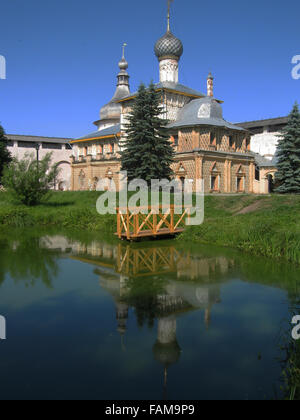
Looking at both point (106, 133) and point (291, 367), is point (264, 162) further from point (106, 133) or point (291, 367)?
point (291, 367)

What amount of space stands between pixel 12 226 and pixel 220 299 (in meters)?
16.8

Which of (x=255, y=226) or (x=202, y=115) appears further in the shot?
(x=202, y=115)

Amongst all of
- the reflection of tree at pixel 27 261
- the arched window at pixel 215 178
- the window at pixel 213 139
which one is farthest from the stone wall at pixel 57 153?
the reflection of tree at pixel 27 261

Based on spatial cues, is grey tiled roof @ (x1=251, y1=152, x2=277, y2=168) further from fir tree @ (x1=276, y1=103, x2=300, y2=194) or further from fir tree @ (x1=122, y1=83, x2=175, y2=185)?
fir tree @ (x1=122, y1=83, x2=175, y2=185)

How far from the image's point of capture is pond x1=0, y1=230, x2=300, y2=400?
4.81 meters

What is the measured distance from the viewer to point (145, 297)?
8.29m

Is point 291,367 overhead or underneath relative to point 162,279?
Result: underneath

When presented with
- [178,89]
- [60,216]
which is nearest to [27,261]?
[60,216]

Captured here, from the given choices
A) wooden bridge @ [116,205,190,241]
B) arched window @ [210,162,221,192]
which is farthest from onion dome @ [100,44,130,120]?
wooden bridge @ [116,205,190,241]

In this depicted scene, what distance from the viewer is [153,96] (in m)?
24.3

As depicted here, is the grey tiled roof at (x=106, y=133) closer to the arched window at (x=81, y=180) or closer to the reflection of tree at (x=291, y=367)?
the arched window at (x=81, y=180)

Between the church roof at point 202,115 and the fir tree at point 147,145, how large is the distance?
431 cm

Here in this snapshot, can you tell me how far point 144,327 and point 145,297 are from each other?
1704mm
